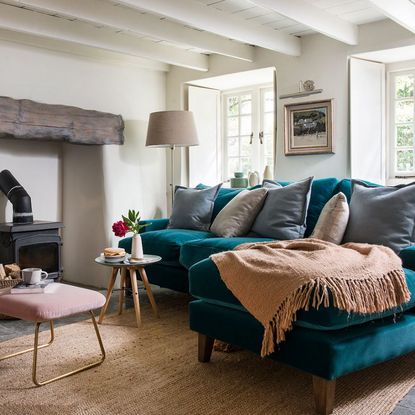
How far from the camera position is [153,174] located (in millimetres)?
5273

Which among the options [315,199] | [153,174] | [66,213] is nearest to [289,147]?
[315,199]

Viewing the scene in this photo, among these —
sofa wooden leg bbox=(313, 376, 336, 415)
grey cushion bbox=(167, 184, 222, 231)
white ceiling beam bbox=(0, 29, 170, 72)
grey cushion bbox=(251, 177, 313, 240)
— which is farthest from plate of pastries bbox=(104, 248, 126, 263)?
white ceiling beam bbox=(0, 29, 170, 72)

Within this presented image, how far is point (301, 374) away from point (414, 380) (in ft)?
1.73

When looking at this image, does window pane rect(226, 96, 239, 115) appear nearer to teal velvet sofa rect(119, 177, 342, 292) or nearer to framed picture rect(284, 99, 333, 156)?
framed picture rect(284, 99, 333, 156)

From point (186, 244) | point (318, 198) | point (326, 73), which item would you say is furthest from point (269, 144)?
point (186, 244)

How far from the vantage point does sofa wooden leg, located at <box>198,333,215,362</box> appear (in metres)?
2.62

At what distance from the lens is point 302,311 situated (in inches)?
81.4

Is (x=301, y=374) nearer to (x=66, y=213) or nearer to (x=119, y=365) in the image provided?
(x=119, y=365)

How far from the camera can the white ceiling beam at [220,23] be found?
328 centimetres

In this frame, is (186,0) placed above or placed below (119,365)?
above

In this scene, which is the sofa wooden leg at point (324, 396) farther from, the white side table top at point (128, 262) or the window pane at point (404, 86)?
the window pane at point (404, 86)

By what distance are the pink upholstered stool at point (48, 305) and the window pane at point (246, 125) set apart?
3.10 m

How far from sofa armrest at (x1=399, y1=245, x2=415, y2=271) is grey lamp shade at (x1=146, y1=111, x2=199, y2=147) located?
2.57 metres

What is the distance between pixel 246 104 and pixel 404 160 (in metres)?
1.79
